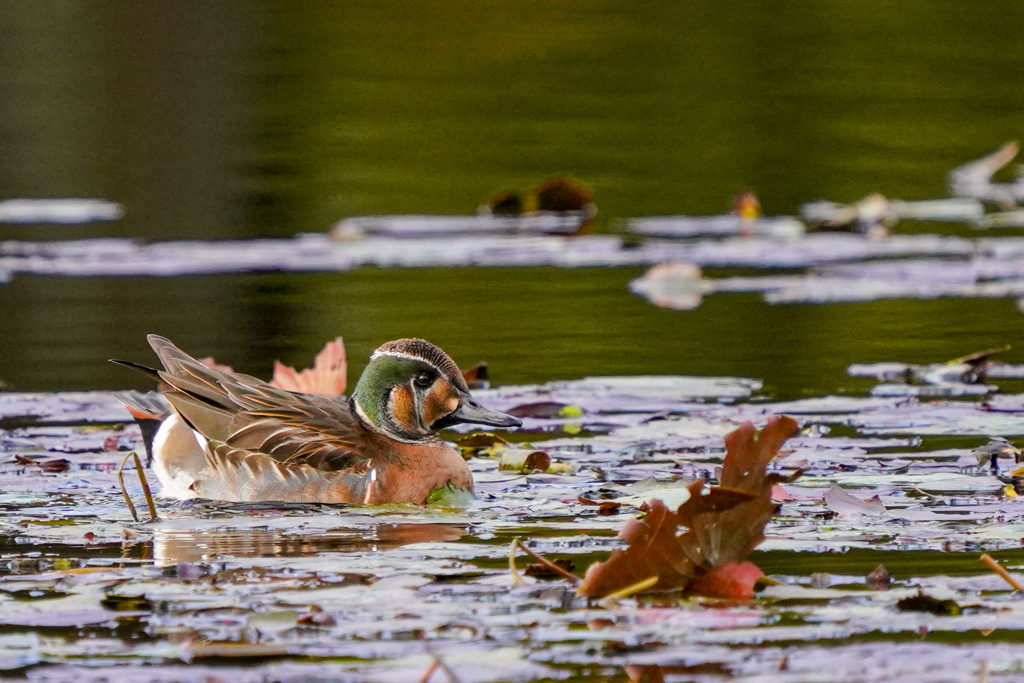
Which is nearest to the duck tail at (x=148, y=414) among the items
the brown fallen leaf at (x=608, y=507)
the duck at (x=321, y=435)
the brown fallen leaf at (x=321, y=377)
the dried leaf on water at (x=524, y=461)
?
the duck at (x=321, y=435)

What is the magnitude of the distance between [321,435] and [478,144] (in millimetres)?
12063

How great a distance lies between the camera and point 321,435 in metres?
7.18

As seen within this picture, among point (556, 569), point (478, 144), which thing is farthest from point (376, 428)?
point (478, 144)

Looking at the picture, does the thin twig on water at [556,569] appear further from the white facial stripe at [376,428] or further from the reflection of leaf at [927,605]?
the white facial stripe at [376,428]

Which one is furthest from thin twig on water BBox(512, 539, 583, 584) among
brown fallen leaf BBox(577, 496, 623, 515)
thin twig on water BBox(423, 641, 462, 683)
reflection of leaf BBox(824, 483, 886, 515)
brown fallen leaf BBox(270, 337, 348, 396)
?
brown fallen leaf BBox(270, 337, 348, 396)

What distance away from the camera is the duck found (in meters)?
7.01

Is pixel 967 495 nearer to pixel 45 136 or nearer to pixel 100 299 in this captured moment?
pixel 100 299

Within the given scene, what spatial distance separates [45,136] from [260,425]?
13.7 metres

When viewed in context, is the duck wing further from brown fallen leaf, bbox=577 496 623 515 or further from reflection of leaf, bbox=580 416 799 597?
reflection of leaf, bbox=580 416 799 597

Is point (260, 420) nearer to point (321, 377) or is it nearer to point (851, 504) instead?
point (321, 377)

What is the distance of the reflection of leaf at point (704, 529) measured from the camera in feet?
16.6

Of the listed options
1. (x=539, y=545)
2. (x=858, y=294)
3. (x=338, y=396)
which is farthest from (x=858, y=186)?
(x=539, y=545)

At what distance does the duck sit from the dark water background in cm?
188

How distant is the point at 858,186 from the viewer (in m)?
16.1
